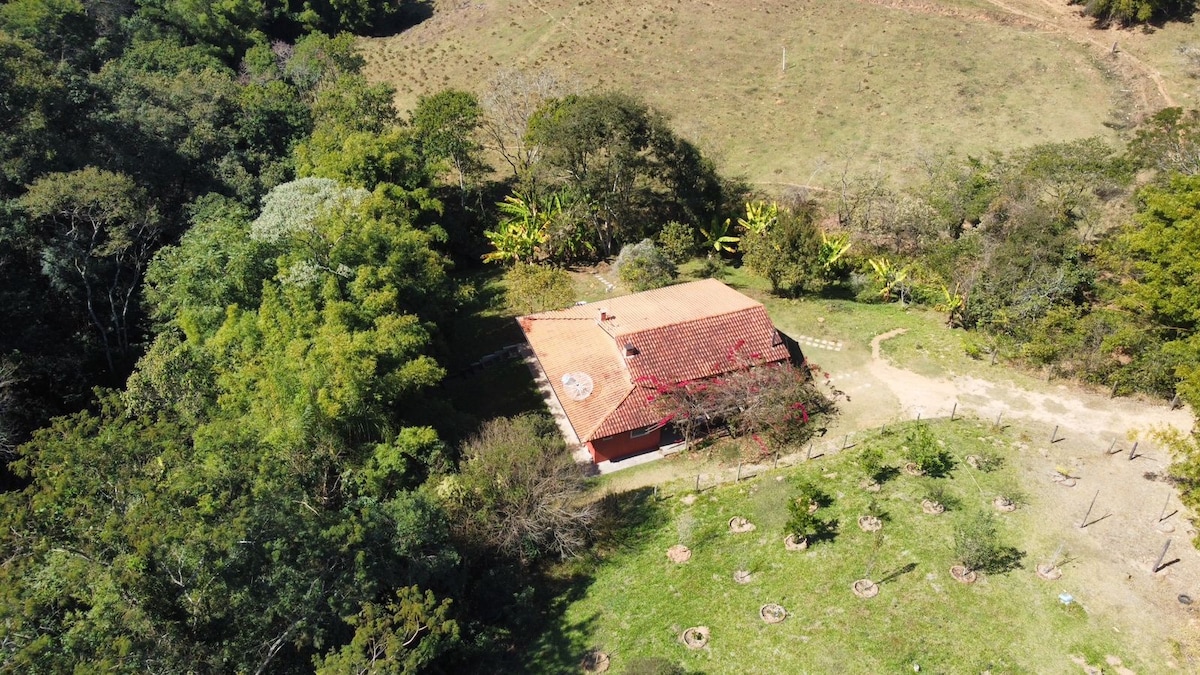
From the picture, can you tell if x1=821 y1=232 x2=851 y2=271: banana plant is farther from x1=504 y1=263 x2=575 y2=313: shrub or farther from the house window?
the house window

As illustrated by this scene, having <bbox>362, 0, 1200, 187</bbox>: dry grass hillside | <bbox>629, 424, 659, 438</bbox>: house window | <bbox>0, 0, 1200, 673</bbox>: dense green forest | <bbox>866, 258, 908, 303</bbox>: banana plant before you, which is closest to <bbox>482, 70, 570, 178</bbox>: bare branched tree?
<bbox>0, 0, 1200, 673</bbox>: dense green forest

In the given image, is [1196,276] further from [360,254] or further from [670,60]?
[670,60]

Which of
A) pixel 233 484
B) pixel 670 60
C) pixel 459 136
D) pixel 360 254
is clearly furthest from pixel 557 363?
pixel 670 60

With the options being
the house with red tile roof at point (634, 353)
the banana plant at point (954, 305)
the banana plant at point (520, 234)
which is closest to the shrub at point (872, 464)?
the house with red tile roof at point (634, 353)

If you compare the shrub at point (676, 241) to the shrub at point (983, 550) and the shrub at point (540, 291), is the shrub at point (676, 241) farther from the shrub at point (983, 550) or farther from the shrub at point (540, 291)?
the shrub at point (983, 550)

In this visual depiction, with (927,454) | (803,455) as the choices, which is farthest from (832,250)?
(927,454)
